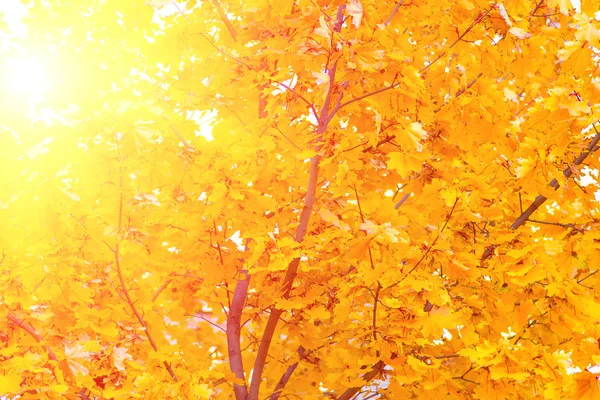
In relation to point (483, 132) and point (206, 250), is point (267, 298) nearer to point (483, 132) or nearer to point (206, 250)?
point (206, 250)

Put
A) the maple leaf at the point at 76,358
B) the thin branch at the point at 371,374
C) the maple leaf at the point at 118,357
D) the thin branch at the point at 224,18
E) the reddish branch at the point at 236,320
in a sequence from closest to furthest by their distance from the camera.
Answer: the maple leaf at the point at 76,358 → the maple leaf at the point at 118,357 → the thin branch at the point at 371,374 → the thin branch at the point at 224,18 → the reddish branch at the point at 236,320

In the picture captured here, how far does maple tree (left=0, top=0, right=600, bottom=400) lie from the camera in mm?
2461

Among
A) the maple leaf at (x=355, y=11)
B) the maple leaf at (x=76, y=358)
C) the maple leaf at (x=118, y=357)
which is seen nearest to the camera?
the maple leaf at (x=355, y=11)

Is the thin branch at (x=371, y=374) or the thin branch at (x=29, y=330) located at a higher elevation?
the thin branch at (x=29, y=330)

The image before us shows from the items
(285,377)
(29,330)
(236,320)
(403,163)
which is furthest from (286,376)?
(403,163)

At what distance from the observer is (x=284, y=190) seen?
3104 mm

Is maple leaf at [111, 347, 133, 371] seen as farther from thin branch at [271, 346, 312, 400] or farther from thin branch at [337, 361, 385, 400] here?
A: thin branch at [337, 361, 385, 400]

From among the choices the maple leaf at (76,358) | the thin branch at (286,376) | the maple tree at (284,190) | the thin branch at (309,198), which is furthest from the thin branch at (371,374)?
the maple leaf at (76,358)

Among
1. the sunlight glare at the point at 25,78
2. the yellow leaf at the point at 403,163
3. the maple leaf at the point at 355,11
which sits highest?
the sunlight glare at the point at 25,78

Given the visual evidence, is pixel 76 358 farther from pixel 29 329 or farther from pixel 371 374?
pixel 371 374

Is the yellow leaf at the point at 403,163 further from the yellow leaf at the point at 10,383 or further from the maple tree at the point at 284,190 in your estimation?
the yellow leaf at the point at 10,383

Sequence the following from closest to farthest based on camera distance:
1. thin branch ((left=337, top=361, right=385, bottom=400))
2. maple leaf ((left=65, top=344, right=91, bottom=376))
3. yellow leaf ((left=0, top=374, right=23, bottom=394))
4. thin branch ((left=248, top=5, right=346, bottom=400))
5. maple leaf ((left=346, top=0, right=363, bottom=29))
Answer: maple leaf ((left=346, top=0, right=363, bottom=29))
yellow leaf ((left=0, top=374, right=23, bottom=394))
thin branch ((left=248, top=5, right=346, bottom=400))
maple leaf ((left=65, top=344, right=91, bottom=376))
thin branch ((left=337, top=361, right=385, bottom=400))

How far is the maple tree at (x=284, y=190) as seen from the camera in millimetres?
2461

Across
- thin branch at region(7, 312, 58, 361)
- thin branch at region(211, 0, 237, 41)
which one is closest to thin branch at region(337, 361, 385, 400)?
thin branch at region(7, 312, 58, 361)
